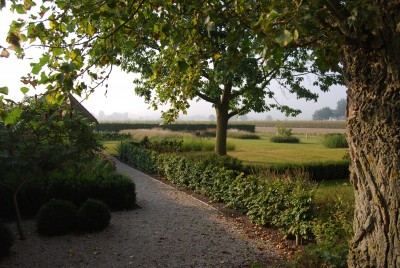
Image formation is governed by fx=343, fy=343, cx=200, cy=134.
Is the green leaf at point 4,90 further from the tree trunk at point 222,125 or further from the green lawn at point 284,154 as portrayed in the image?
the tree trunk at point 222,125

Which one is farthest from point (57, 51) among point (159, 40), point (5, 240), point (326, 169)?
point (326, 169)

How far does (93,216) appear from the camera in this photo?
7121 millimetres

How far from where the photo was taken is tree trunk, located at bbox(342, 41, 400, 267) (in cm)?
284

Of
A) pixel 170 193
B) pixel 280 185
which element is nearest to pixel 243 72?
pixel 170 193

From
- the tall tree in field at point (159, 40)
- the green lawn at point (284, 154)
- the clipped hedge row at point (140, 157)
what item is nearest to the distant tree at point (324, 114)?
the green lawn at point (284, 154)

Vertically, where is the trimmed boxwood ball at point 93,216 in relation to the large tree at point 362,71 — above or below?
below

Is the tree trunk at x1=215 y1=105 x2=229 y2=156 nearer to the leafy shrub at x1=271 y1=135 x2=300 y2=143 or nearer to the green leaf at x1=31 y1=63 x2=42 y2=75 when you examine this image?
the green leaf at x1=31 y1=63 x2=42 y2=75

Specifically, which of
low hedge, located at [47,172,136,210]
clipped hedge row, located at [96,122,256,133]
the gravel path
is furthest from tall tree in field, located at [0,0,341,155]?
clipped hedge row, located at [96,122,256,133]

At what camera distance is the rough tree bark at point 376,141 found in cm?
281

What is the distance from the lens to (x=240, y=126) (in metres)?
57.5

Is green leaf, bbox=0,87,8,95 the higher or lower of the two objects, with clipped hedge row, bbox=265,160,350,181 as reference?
higher

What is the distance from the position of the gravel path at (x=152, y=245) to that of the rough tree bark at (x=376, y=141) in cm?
292

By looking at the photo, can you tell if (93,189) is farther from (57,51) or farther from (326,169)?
(326,169)

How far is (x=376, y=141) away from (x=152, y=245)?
4.80 metres
